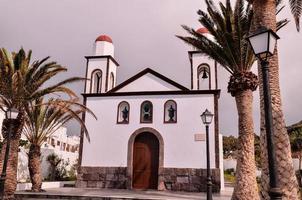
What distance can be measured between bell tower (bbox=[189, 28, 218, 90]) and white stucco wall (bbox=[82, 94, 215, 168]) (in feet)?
3.97

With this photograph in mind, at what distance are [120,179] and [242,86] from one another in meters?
10.2

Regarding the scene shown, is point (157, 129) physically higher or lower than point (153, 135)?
higher

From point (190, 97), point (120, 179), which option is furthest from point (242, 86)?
point (120, 179)

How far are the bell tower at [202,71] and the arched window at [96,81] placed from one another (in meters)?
6.62

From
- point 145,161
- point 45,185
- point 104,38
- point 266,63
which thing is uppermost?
point 104,38

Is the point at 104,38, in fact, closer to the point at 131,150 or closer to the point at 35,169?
the point at 131,150

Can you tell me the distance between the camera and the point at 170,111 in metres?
19.7

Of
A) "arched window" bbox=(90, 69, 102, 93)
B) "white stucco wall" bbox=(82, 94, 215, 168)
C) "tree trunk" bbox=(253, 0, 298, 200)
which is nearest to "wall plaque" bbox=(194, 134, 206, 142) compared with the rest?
"white stucco wall" bbox=(82, 94, 215, 168)

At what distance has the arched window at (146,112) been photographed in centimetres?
1977

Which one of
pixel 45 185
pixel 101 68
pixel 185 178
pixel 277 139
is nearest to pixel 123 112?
pixel 101 68

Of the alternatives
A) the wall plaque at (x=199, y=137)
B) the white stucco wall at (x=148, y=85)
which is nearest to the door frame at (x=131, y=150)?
the wall plaque at (x=199, y=137)

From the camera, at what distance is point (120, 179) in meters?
19.0

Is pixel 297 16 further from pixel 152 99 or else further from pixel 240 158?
pixel 152 99

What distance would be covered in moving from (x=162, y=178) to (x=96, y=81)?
869 centimetres
